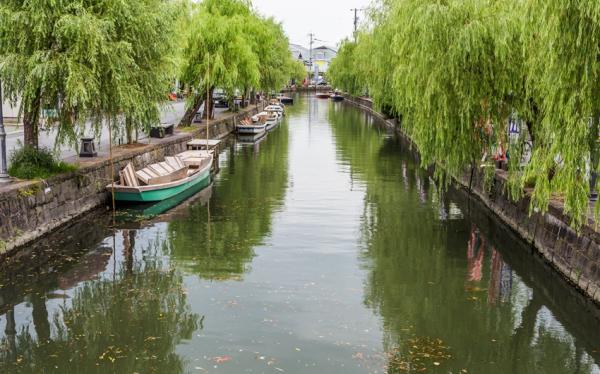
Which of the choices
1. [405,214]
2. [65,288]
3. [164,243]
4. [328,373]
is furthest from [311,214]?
[328,373]

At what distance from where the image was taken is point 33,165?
18.0m

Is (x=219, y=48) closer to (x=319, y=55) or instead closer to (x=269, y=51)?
(x=269, y=51)

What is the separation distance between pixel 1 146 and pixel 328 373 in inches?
431

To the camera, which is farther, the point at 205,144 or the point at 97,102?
the point at 205,144

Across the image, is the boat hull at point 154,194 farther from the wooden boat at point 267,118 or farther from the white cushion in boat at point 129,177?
the wooden boat at point 267,118

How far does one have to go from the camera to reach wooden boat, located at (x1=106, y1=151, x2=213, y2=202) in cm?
2144

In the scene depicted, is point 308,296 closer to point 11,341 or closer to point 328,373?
point 328,373

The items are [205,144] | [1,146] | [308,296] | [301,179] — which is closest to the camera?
[308,296]

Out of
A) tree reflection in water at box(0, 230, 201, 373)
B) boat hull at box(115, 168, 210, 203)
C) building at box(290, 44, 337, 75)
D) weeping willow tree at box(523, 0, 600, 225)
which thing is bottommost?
tree reflection in water at box(0, 230, 201, 373)

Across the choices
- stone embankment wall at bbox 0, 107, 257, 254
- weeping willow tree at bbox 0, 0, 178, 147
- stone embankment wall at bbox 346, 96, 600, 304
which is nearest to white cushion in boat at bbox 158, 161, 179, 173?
stone embankment wall at bbox 0, 107, 257, 254

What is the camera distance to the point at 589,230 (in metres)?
13.2

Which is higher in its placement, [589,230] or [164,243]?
[589,230]

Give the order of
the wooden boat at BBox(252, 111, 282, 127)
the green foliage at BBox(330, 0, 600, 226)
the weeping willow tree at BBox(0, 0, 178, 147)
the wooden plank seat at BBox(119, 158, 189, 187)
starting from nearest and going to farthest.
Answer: the green foliage at BBox(330, 0, 600, 226) → the weeping willow tree at BBox(0, 0, 178, 147) → the wooden plank seat at BBox(119, 158, 189, 187) → the wooden boat at BBox(252, 111, 282, 127)

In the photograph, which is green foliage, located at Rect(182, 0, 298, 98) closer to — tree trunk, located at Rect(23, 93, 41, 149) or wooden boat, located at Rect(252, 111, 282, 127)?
wooden boat, located at Rect(252, 111, 282, 127)
